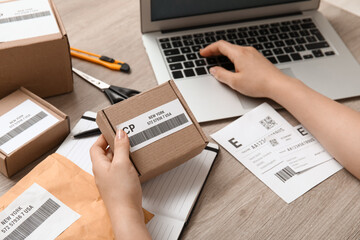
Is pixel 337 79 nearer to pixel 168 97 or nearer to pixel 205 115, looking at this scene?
pixel 205 115

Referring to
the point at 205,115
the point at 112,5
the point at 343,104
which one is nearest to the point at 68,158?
the point at 205,115

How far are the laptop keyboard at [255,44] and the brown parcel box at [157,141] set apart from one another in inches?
8.3

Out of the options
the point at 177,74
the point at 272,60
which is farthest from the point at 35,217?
the point at 272,60

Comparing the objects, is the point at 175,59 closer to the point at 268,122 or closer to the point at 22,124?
the point at 268,122

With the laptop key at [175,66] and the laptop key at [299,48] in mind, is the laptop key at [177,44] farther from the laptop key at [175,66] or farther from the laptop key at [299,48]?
the laptop key at [299,48]

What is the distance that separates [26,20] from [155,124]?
1.13ft

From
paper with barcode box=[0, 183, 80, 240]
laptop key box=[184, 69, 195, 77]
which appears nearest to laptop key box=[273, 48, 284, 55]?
laptop key box=[184, 69, 195, 77]

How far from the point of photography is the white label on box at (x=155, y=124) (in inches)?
27.3

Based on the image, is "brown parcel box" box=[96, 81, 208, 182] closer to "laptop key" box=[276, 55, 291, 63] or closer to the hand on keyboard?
the hand on keyboard

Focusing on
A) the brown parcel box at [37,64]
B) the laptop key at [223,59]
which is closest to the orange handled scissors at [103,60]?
the brown parcel box at [37,64]

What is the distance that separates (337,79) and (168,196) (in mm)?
522

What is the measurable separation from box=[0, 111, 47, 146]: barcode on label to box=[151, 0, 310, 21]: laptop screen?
390 mm

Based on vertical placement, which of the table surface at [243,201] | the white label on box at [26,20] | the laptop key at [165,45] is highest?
the white label on box at [26,20]

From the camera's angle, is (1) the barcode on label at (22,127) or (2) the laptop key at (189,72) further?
(2) the laptop key at (189,72)
